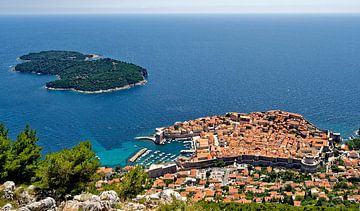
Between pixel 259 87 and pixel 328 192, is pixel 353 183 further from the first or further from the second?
pixel 259 87

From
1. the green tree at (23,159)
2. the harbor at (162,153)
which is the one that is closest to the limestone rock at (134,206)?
the green tree at (23,159)

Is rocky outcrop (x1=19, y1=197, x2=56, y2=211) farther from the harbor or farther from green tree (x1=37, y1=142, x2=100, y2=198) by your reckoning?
the harbor

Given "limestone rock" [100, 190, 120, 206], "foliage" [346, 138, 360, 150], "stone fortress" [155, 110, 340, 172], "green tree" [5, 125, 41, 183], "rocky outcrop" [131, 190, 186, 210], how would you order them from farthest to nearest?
"foliage" [346, 138, 360, 150] → "stone fortress" [155, 110, 340, 172] → "green tree" [5, 125, 41, 183] → "rocky outcrop" [131, 190, 186, 210] → "limestone rock" [100, 190, 120, 206]

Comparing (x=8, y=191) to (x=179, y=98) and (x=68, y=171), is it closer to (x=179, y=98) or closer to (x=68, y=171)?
(x=68, y=171)

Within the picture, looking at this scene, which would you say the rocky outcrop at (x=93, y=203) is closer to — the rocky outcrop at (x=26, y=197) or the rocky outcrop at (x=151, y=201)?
the rocky outcrop at (x=151, y=201)

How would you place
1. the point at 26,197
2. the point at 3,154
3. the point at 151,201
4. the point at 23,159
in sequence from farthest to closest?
the point at 23,159 → the point at 3,154 → the point at 151,201 → the point at 26,197

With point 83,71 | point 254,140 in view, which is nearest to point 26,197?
point 254,140

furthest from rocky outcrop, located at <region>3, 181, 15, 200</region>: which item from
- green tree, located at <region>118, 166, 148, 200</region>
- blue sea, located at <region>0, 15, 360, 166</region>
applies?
blue sea, located at <region>0, 15, 360, 166</region>
